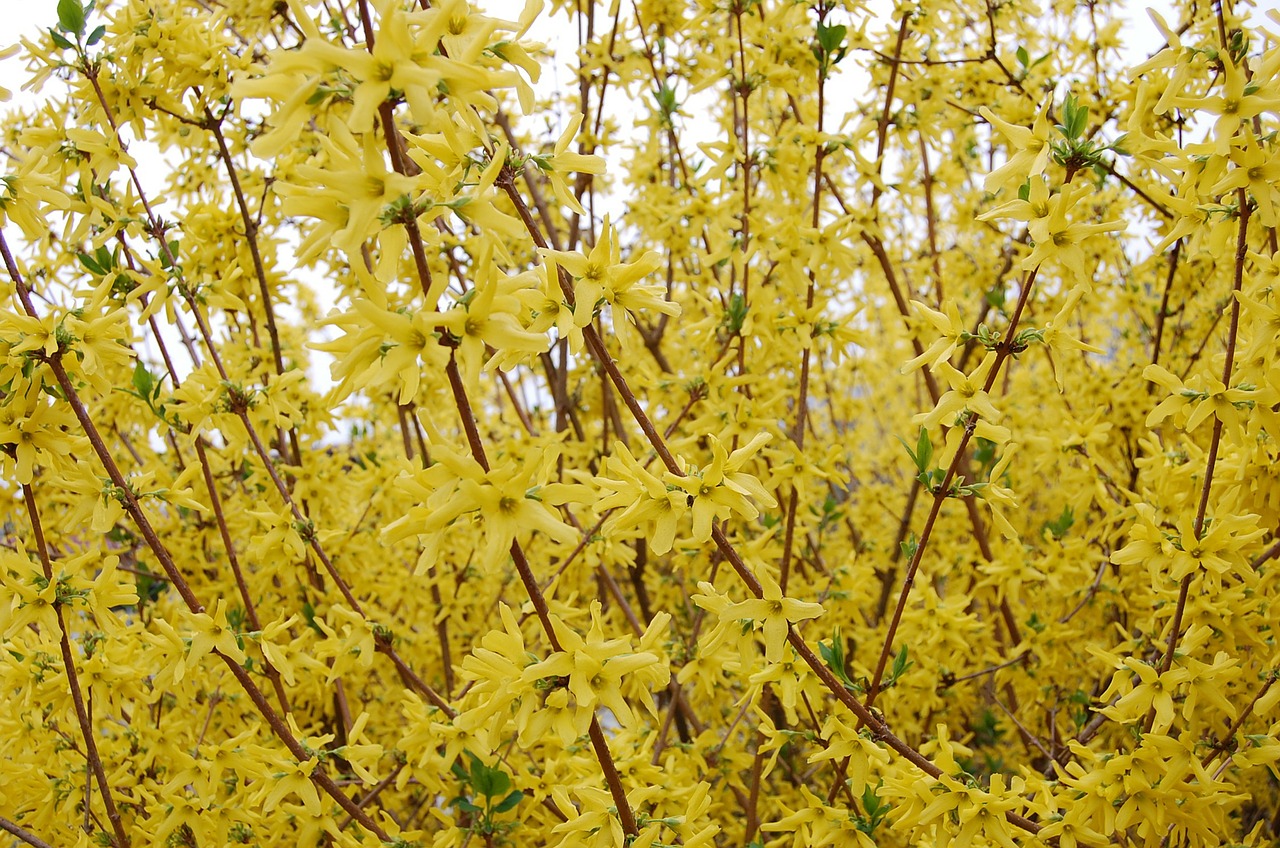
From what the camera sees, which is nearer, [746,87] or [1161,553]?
[1161,553]

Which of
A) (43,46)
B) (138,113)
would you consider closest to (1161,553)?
(138,113)

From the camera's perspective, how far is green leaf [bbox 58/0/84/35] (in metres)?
1.93

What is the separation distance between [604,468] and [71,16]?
1555mm

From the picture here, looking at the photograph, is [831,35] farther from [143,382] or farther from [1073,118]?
[143,382]

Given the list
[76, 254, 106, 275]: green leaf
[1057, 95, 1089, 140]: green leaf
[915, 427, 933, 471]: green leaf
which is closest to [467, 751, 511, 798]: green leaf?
[915, 427, 933, 471]: green leaf

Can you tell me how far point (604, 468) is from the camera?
2049mm

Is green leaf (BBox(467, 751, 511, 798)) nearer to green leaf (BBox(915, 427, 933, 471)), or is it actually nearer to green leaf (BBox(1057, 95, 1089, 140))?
green leaf (BBox(915, 427, 933, 471))

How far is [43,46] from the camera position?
232 cm

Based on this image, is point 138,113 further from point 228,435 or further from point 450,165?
point 450,165

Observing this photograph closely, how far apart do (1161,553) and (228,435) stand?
225 cm

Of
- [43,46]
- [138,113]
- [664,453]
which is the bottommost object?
[664,453]

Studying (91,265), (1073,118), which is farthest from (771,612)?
(91,265)

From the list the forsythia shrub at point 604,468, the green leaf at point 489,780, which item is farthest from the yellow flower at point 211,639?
the green leaf at point 489,780

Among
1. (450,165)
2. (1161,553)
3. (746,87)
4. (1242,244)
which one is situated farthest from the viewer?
(746,87)
